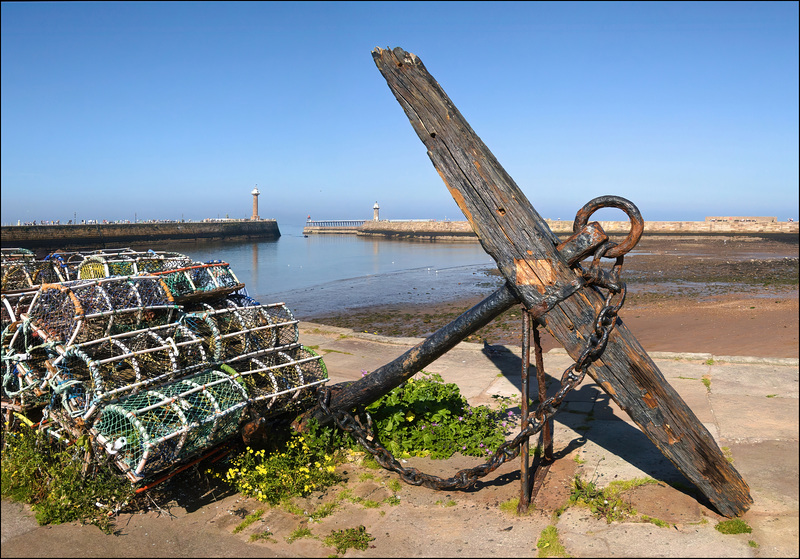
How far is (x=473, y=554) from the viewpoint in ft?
11.8

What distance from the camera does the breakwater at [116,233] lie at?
4453 centimetres

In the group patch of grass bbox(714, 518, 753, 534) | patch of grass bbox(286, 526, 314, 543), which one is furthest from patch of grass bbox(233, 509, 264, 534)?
patch of grass bbox(714, 518, 753, 534)

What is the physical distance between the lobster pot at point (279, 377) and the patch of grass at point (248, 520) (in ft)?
2.84

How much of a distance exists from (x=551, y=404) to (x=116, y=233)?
184 ft

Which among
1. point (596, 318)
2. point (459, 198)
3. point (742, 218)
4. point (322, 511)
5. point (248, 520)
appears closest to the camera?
point (596, 318)

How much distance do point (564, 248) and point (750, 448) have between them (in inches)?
117

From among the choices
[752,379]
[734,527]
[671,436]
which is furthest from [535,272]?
[752,379]

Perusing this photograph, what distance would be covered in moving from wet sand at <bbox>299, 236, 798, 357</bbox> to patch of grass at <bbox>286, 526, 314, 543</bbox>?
3.59 m

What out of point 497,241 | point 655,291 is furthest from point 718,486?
point 655,291

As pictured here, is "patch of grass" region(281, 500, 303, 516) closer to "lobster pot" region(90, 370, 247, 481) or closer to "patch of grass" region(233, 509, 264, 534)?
"patch of grass" region(233, 509, 264, 534)

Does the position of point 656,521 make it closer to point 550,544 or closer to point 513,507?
point 550,544

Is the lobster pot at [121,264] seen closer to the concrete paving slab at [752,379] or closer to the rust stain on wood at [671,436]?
the rust stain on wood at [671,436]

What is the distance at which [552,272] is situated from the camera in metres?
3.54

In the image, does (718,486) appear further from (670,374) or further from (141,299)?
(141,299)
